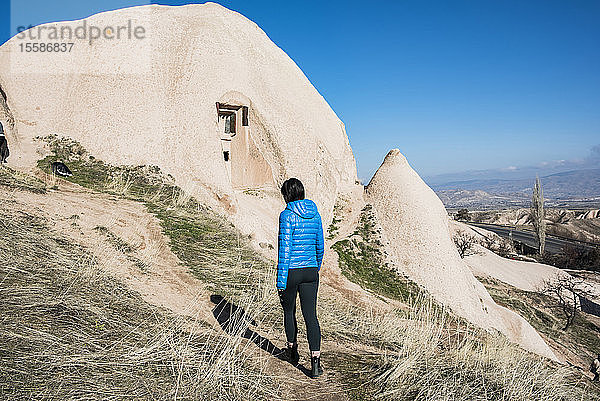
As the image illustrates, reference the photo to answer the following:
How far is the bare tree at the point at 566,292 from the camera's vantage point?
71.0 feet

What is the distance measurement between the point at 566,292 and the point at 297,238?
29.5 m

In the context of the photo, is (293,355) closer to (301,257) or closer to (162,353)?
(301,257)

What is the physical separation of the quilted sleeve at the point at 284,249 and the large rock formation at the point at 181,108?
942cm

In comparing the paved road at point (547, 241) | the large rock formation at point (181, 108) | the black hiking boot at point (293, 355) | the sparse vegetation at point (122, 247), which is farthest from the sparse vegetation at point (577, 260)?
the black hiking boot at point (293, 355)

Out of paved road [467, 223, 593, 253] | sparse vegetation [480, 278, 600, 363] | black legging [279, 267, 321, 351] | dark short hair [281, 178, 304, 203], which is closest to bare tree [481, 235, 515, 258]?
paved road [467, 223, 593, 253]

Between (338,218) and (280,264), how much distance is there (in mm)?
13356

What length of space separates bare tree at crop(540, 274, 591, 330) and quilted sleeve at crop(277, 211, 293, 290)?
2153cm

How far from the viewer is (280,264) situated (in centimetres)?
383

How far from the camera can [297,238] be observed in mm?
3875

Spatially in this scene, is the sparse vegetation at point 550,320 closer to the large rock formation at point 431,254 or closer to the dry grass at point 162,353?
the large rock formation at point 431,254

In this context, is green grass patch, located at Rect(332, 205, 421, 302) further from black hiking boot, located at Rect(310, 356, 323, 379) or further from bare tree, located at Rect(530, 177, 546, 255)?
bare tree, located at Rect(530, 177, 546, 255)

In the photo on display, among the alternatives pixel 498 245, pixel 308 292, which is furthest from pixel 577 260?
pixel 308 292

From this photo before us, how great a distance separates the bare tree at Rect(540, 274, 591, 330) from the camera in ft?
71.0

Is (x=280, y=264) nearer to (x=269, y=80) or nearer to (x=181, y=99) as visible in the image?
(x=181, y=99)
